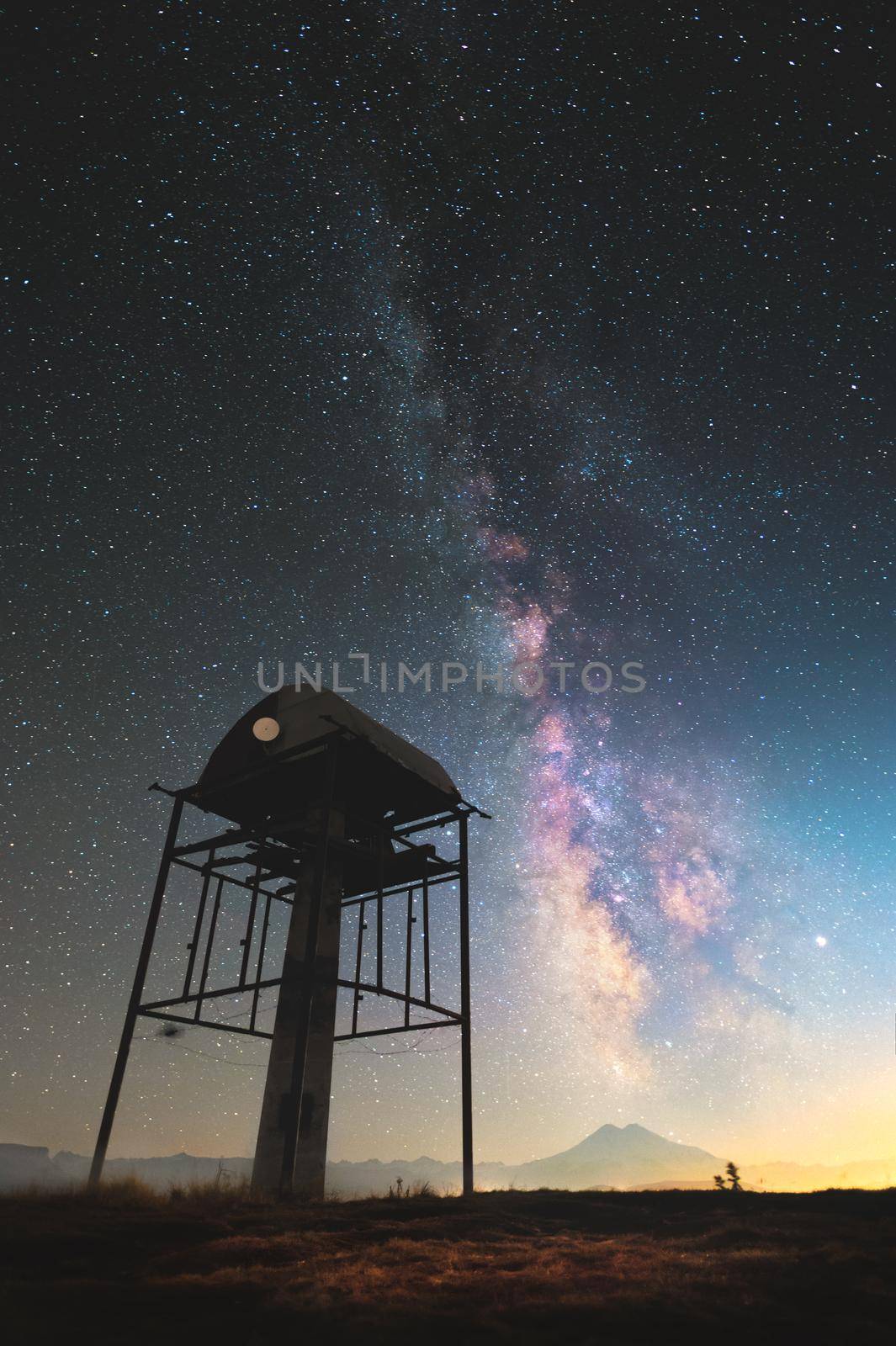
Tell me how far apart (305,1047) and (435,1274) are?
7459mm

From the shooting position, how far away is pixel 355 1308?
5.37 m

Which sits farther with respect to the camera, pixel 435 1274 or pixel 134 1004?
pixel 134 1004

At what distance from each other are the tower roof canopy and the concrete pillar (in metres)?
1.13

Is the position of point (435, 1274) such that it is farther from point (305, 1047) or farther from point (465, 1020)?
point (465, 1020)

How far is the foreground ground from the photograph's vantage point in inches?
198

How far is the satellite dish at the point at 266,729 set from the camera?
1759 centimetres

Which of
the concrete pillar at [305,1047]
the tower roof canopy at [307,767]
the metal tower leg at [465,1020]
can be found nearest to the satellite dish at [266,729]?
the tower roof canopy at [307,767]

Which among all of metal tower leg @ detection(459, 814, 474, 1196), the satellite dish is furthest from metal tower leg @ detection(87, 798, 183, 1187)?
metal tower leg @ detection(459, 814, 474, 1196)

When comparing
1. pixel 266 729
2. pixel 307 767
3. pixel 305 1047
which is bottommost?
pixel 305 1047

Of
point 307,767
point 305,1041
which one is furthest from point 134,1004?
point 307,767

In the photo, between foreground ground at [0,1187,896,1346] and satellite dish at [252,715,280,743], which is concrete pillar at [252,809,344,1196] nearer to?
satellite dish at [252,715,280,743]

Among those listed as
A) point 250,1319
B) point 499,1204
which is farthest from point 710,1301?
point 499,1204

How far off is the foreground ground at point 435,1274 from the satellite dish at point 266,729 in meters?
9.00

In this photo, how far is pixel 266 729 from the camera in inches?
698
